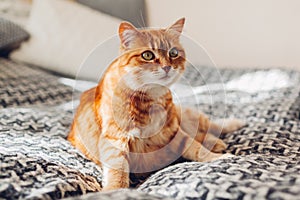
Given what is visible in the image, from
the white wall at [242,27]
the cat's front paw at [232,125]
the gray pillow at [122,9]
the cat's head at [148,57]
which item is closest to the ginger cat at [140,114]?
the cat's head at [148,57]

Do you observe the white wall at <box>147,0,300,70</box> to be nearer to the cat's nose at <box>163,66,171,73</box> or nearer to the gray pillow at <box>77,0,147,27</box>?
the gray pillow at <box>77,0,147,27</box>

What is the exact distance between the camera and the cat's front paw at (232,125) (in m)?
1.39

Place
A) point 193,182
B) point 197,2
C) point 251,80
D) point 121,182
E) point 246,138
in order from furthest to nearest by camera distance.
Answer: point 197,2 < point 251,80 < point 246,138 < point 121,182 < point 193,182

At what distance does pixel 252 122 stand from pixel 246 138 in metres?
0.19

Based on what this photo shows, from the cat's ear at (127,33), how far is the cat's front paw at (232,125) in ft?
1.68

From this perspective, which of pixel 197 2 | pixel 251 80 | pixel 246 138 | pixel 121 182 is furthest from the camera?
pixel 197 2

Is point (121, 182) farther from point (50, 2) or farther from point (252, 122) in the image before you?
point (50, 2)

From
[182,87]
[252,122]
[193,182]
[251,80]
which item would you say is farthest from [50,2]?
[193,182]

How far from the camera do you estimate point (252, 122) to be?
1442 millimetres

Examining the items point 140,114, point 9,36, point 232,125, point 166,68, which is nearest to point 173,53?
point 166,68

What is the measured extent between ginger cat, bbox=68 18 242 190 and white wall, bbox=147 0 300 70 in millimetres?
1127

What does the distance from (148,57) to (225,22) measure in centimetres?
133

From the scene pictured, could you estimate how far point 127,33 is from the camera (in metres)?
1.05

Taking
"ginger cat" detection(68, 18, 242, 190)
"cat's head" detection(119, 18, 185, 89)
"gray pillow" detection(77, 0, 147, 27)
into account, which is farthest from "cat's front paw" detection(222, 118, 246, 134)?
"gray pillow" detection(77, 0, 147, 27)
